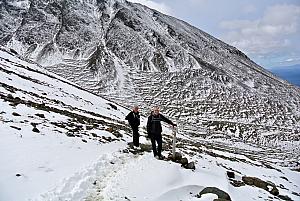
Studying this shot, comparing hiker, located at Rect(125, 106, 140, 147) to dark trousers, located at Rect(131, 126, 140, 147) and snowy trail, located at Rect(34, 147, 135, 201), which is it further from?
snowy trail, located at Rect(34, 147, 135, 201)

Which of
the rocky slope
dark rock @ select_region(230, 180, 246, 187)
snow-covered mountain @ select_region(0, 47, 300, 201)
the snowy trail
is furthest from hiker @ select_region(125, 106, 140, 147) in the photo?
the rocky slope

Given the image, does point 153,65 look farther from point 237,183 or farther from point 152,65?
point 237,183

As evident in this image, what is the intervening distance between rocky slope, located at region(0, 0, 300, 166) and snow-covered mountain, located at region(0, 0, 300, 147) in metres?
0.39

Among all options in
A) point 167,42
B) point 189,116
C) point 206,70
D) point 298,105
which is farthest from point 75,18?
point 298,105

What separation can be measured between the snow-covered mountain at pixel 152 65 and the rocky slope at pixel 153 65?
39cm

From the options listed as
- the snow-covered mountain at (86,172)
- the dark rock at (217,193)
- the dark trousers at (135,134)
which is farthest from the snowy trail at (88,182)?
the dark trousers at (135,134)

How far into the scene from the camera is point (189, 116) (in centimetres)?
11288

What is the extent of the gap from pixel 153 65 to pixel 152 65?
0.45 meters

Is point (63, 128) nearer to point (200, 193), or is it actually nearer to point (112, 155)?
point (112, 155)

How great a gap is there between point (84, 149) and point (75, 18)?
6534 inches

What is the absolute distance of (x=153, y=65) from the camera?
14875cm

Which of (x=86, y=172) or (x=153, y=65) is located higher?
(x=153, y=65)

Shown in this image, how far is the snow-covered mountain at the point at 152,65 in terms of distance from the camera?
117 meters

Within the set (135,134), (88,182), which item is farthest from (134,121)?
(88,182)
